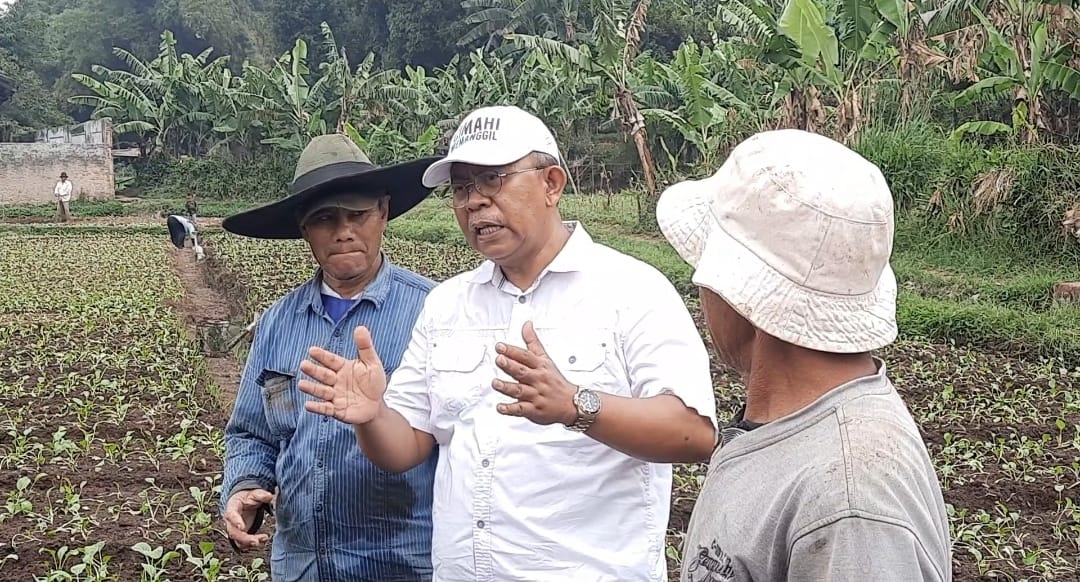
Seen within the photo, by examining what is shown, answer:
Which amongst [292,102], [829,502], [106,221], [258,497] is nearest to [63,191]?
[106,221]

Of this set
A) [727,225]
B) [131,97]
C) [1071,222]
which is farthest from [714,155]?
[131,97]

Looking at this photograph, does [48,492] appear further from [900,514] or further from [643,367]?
[900,514]

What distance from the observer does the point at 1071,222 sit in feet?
37.4

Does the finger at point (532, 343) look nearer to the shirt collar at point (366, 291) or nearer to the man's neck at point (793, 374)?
the man's neck at point (793, 374)

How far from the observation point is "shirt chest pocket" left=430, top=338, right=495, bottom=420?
229cm

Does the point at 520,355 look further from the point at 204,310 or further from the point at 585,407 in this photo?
the point at 204,310

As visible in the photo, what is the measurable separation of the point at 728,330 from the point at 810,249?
201 millimetres

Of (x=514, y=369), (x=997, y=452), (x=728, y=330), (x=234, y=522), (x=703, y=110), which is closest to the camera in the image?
(x=728, y=330)

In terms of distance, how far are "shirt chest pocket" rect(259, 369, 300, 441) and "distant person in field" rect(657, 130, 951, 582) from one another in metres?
1.43

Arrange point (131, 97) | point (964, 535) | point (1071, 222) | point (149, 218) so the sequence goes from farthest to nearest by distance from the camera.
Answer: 1. point (131, 97)
2. point (149, 218)
3. point (1071, 222)
4. point (964, 535)

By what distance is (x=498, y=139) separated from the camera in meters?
2.34

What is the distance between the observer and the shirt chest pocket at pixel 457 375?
229cm

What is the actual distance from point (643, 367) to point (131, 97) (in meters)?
30.7

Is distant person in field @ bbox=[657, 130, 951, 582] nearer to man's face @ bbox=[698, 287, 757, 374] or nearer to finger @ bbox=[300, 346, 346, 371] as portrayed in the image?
man's face @ bbox=[698, 287, 757, 374]
